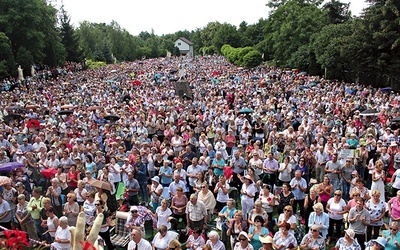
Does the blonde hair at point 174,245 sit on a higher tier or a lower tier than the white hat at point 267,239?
higher

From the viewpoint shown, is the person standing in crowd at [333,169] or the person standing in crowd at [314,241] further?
the person standing in crowd at [333,169]

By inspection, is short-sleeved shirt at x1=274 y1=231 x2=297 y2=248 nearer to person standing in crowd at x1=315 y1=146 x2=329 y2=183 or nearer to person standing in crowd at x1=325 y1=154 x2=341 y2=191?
person standing in crowd at x1=325 y1=154 x2=341 y2=191

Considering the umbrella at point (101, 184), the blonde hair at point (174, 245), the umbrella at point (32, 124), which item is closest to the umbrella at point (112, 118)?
the umbrella at point (32, 124)

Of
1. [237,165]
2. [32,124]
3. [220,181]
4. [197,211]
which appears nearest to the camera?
[197,211]

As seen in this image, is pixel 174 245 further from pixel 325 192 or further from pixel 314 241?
pixel 325 192

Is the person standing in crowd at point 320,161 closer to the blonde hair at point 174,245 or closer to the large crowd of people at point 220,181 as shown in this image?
the large crowd of people at point 220,181

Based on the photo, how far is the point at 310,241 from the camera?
635cm

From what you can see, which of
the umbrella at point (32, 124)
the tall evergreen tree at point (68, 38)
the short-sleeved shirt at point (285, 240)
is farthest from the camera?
the tall evergreen tree at point (68, 38)

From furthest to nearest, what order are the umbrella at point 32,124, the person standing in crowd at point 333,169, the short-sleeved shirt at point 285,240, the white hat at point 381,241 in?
the umbrella at point 32,124 → the person standing in crowd at point 333,169 → the short-sleeved shirt at point 285,240 → the white hat at point 381,241

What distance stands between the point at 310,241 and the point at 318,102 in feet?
38.6

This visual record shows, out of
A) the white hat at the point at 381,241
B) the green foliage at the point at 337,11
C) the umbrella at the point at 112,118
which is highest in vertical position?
the green foliage at the point at 337,11

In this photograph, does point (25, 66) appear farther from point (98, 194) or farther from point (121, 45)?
point (121, 45)

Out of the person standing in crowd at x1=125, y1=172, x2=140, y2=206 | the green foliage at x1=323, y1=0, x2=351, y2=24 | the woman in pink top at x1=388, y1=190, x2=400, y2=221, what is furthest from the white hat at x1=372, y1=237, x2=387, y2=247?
the green foliage at x1=323, y1=0, x2=351, y2=24

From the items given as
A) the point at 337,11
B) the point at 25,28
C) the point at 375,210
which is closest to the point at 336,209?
the point at 375,210
